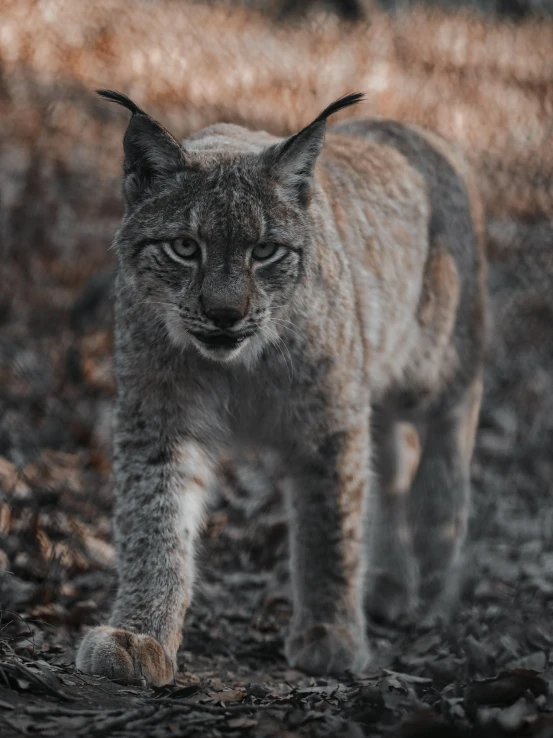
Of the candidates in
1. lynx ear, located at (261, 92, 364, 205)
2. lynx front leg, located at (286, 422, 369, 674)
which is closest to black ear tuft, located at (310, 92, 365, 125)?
lynx ear, located at (261, 92, 364, 205)

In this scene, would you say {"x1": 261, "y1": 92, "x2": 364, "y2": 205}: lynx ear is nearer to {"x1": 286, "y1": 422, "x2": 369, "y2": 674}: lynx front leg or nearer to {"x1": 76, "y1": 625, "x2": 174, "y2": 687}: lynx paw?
{"x1": 286, "y1": 422, "x2": 369, "y2": 674}: lynx front leg

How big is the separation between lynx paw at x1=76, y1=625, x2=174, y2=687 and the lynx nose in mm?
1155

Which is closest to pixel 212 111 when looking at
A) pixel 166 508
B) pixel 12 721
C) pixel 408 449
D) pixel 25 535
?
pixel 408 449

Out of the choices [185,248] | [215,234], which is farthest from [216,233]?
[185,248]

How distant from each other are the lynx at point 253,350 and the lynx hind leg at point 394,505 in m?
0.45

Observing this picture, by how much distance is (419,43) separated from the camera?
1288cm

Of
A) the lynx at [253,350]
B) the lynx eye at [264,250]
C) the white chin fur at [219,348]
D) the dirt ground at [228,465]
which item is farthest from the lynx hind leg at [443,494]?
the lynx eye at [264,250]

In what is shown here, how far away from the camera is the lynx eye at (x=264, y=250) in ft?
12.7

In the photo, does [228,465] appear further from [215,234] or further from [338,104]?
[338,104]

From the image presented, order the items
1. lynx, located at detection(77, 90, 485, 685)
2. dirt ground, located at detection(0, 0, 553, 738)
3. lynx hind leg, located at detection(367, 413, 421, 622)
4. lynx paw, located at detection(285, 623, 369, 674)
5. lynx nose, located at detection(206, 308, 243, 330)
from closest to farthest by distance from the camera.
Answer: dirt ground, located at detection(0, 0, 553, 738) < lynx nose, located at detection(206, 308, 243, 330) < lynx, located at detection(77, 90, 485, 685) < lynx paw, located at detection(285, 623, 369, 674) < lynx hind leg, located at detection(367, 413, 421, 622)

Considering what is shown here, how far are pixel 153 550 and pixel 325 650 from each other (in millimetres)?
906

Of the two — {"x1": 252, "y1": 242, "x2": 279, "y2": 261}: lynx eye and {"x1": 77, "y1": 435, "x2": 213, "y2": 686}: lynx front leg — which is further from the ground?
{"x1": 252, "y1": 242, "x2": 279, "y2": 261}: lynx eye

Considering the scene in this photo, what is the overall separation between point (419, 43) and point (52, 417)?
27.0 feet

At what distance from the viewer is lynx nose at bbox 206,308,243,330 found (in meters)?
3.66
